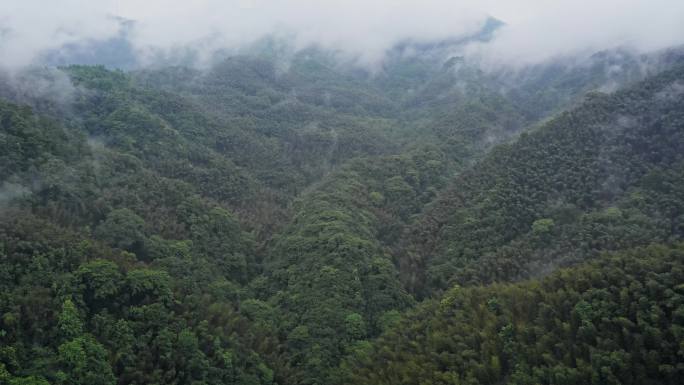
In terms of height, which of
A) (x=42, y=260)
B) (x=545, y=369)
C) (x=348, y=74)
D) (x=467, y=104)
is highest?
(x=348, y=74)

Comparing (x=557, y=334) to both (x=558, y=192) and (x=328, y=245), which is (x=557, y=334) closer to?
(x=328, y=245)

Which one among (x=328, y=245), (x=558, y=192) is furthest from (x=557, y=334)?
(x=558, y=192)

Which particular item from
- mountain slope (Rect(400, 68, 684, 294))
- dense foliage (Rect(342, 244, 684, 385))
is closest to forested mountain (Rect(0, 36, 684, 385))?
dense foliage (Rect(342, 244, 684, 385))

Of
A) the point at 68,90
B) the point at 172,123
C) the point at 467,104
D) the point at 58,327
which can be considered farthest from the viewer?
the point at 467,104

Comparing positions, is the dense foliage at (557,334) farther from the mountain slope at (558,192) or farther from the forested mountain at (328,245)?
the mountain slope at (558,192)

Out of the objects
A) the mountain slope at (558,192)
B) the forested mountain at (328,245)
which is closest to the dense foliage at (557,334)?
the forested mountain at (328,245)

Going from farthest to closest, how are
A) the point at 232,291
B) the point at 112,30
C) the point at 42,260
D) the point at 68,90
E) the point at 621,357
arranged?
the point at 112,30
the point at 68,90
the point at 232,291
the point at 42,260
the point at 621,357

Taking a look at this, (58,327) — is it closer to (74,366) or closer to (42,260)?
(74,366)

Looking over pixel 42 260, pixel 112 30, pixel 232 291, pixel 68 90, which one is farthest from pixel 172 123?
pixel 112 30
